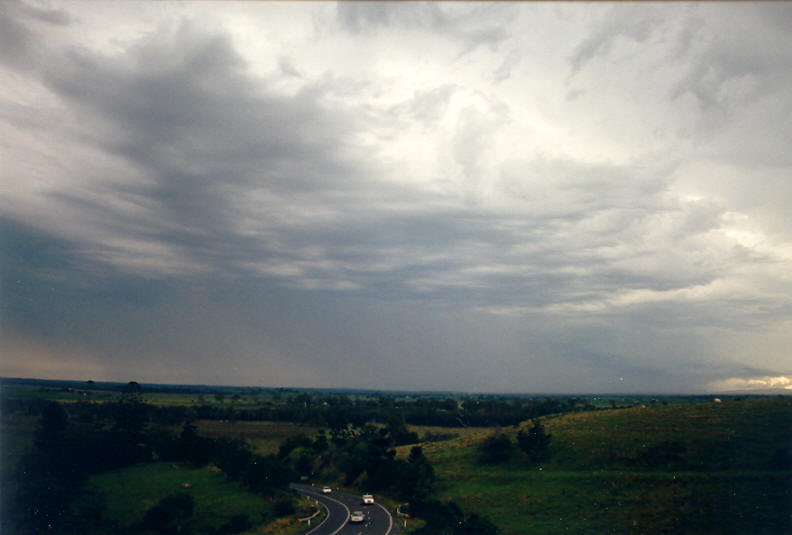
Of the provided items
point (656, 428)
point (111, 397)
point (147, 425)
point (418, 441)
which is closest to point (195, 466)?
point (147, 425)

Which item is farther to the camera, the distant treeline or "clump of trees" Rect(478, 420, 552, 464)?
the distant treeline

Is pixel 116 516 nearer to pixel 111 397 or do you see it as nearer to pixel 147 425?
pixel 147 425

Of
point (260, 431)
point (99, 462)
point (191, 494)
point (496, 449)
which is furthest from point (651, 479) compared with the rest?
point (260, 431)

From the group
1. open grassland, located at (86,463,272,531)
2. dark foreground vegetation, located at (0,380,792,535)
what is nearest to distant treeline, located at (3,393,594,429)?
dark foreground vegetation, located at (0,380,792,535)

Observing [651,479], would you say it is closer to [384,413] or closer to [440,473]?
[440,473]

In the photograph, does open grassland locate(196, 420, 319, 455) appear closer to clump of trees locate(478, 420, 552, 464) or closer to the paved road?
the paved road
